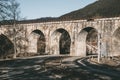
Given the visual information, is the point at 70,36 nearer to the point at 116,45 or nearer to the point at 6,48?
the point at 116,45

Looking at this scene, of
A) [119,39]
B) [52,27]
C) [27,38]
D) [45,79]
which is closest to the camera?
[45,79]

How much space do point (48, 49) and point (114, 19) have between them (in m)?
20.0

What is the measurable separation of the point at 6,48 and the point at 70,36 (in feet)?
44.3

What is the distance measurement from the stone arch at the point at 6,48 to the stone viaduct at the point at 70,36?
132cm

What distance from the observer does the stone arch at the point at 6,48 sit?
60906mm

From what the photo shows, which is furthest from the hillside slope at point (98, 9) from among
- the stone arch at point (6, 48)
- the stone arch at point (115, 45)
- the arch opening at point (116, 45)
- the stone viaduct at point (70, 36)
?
the stone arch at point (115, 45)

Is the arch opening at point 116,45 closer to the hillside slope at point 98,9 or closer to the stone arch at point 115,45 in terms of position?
the stone arch at point 115,45

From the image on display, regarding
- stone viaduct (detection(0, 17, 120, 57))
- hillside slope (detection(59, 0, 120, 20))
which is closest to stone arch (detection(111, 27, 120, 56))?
stone viaduct (detection(0, 17, 120, 57))

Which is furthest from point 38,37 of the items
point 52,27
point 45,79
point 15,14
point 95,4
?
point 95,4

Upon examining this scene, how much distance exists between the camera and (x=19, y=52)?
72.5 meters

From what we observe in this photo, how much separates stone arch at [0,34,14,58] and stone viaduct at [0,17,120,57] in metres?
1.32

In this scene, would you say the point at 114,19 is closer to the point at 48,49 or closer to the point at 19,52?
the point at 48,49

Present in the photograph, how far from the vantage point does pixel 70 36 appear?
66.7 metres

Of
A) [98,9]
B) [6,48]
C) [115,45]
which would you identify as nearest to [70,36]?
[115,45]
